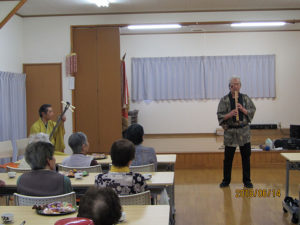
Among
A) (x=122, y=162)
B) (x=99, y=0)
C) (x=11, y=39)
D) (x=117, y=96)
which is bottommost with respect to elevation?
(x=122, y=162)

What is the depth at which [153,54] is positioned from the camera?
10594 millimetres

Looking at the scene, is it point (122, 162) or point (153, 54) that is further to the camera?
point (153, 54)

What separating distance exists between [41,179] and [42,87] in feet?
16.2

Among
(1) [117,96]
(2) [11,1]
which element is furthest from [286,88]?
(2) [11,1]

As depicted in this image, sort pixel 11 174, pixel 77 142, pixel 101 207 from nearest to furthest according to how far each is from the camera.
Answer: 1. pixel 101 207
2. pixel 11 174
3. pixel 77 142

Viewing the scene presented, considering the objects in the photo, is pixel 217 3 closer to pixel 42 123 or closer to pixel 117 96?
pixel 117 96

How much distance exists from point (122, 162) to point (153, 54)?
25.8 ft

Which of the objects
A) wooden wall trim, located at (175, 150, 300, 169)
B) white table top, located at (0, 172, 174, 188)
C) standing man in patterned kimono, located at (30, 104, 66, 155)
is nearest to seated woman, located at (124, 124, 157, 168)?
white table top, located at (0, 172, 174, 188)

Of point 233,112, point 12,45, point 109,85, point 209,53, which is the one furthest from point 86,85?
point 209,53

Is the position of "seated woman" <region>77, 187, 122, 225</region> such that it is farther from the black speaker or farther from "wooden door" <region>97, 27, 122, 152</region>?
the black speaker

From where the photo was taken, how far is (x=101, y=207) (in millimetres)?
1502

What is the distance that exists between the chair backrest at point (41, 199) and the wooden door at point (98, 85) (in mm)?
4713

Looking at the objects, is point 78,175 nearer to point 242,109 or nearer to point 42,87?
point 242,109
